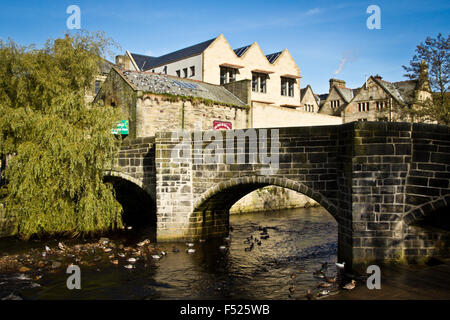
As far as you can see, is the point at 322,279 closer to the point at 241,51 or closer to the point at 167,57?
the point at 241,51

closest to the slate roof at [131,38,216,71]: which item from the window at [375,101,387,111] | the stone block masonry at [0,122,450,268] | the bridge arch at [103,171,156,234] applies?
the bridge arch at [103,171,156,234]

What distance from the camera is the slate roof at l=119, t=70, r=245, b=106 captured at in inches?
904

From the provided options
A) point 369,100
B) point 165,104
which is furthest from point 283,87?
point 165,104

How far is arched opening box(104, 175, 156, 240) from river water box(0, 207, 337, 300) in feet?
11.5

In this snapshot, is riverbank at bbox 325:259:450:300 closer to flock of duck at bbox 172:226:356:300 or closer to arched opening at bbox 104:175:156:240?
flock of duck at bbox 172:226:356:300

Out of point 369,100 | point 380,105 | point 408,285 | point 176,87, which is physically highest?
point 369,100

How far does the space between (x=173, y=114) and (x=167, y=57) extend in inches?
695

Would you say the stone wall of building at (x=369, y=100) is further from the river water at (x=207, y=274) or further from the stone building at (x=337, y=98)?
the river water at (x=207, y=274)

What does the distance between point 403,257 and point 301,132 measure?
4.36 m

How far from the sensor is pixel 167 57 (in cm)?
3859

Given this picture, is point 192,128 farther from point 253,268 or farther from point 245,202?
point 253,268

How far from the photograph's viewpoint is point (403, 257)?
402 inches
